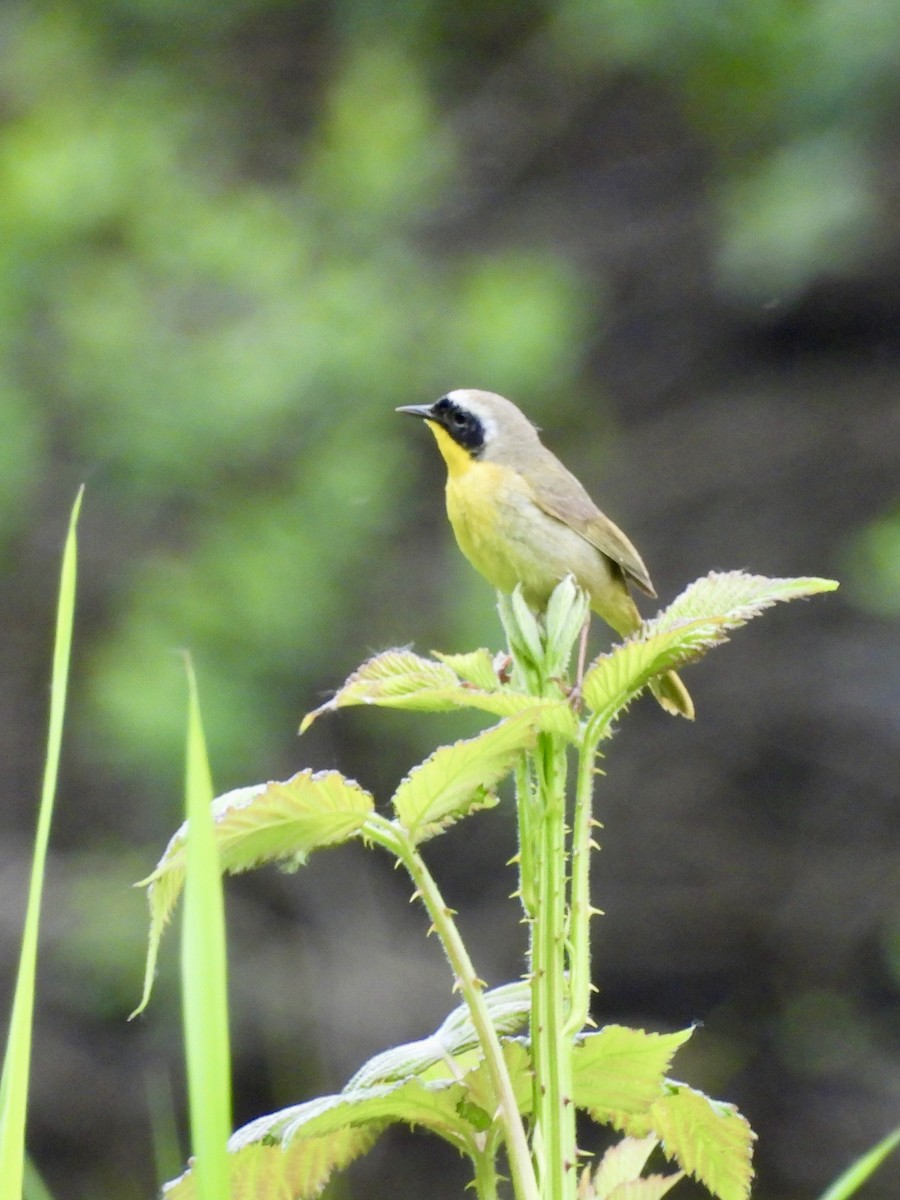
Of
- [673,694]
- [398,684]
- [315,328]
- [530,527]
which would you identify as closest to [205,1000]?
[398,684]

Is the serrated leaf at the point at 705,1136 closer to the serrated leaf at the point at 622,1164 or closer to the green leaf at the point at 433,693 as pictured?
the serrated leaf at the point at 622,1164

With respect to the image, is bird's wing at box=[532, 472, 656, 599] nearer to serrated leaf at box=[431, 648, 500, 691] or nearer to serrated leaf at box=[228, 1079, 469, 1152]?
serrated leaf at box=[431, 648, 500, 691]

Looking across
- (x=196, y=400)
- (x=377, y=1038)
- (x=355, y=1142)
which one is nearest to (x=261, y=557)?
(x=196, y=400)

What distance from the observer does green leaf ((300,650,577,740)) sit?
78 centimetres

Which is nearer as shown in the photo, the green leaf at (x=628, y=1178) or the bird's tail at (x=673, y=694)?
the green leaf at (x=628, y=1178)

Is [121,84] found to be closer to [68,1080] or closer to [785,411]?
[785,411]

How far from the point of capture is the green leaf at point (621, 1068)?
810 mm

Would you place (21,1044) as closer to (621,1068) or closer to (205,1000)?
(205,1000)

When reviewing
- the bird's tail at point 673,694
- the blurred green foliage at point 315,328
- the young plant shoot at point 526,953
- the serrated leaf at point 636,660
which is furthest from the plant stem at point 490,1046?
the blurred green foliage at point 315,328

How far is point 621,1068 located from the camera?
81 centimetres

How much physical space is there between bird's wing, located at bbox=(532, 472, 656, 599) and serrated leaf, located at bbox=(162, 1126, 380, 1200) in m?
1.46

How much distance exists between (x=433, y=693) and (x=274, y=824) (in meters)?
0.10

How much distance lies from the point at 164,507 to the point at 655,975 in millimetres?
2282

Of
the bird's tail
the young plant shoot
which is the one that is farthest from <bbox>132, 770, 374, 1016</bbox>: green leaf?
the bird's tail
